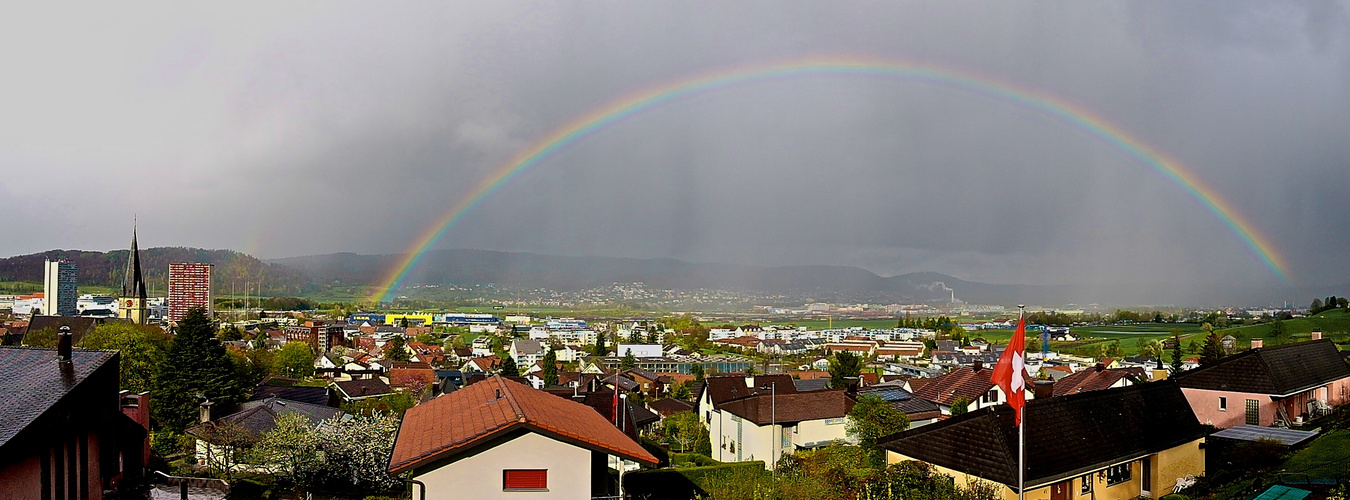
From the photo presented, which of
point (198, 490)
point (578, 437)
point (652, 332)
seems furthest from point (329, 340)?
point (578, 437)

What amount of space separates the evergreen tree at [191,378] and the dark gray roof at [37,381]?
30.0 m

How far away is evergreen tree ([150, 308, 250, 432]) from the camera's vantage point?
148ft

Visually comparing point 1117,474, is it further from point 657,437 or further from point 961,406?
point 657,437

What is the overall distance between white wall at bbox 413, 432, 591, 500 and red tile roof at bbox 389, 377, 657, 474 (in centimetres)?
25

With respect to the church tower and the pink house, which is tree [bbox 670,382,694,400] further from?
the church tower

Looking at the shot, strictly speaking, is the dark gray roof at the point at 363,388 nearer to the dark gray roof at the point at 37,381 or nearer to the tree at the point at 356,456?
the tree at the point at 356,456

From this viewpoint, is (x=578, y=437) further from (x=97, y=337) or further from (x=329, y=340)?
(x=329, y=340)

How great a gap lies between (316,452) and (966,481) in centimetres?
1804

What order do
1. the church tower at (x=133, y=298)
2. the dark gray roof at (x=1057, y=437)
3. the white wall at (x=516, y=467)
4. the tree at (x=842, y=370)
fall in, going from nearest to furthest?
the white wall at (x=516, y=467)
the dark gray roof at (x=1057, y=437)
the tree at (x=842, y=370)
the church tower at (x=133, y=298)

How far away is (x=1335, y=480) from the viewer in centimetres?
1608

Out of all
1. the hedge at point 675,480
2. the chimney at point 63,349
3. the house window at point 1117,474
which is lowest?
the hedge at point 675,480

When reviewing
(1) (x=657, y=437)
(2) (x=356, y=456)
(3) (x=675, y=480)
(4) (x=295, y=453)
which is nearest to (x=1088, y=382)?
(1) (x=657, y=437)

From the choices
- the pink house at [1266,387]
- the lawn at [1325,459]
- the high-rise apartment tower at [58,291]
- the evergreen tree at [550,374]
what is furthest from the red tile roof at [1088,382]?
the high-rise apartment tower at [58,291]

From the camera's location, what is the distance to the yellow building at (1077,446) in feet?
59.6
